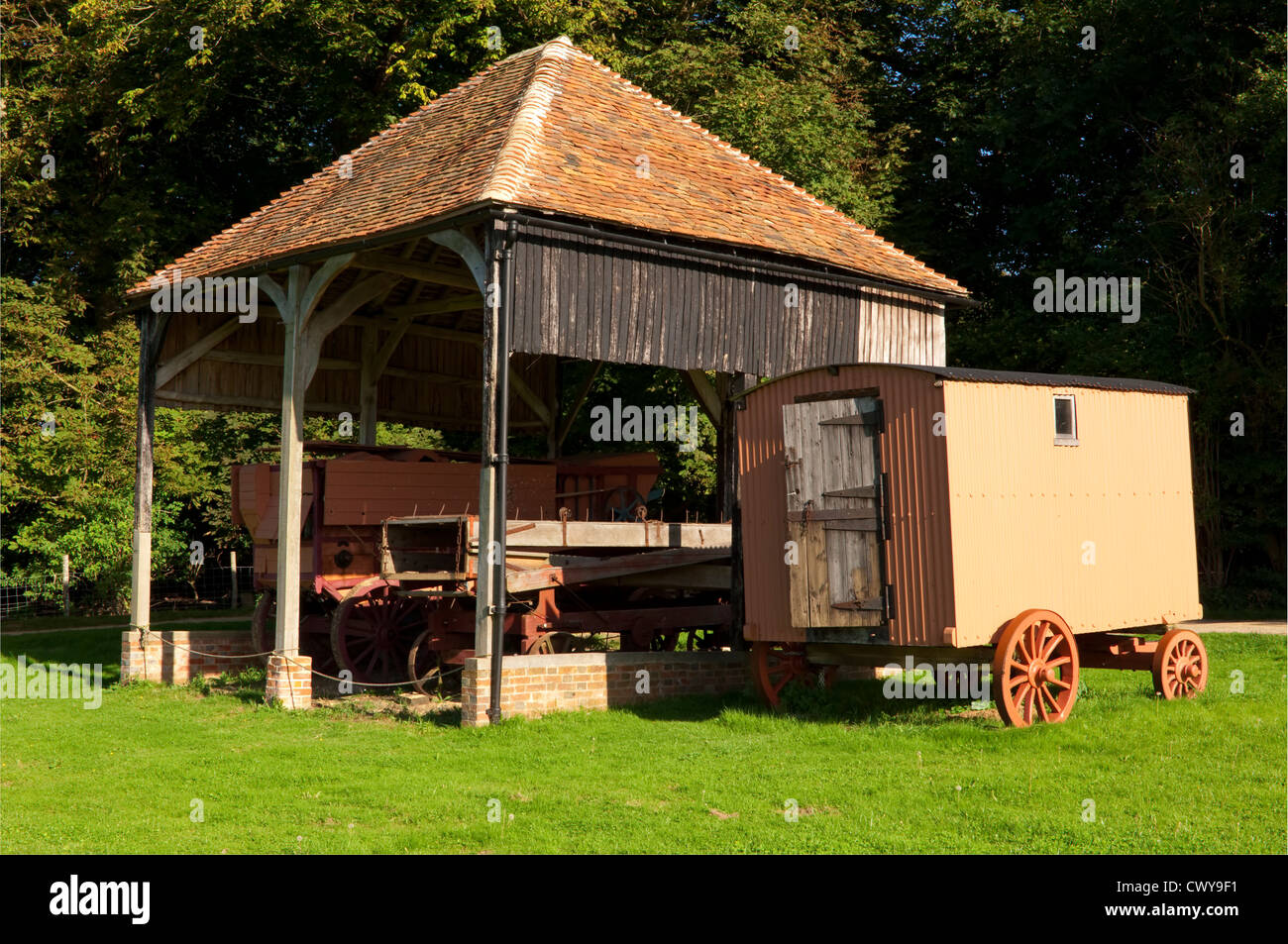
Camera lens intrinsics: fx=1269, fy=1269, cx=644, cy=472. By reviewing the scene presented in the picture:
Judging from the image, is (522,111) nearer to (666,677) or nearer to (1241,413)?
(666,677)

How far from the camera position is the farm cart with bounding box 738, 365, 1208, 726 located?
11.7 m

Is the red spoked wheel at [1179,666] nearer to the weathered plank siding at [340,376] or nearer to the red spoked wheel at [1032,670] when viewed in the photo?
the red spoked wheel at [1032,670]

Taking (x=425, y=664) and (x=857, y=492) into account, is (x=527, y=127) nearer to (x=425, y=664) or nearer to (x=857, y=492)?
(x=857, y=492)

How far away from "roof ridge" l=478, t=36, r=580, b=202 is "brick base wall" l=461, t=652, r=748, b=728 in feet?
16.1

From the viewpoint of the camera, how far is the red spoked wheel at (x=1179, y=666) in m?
13.2

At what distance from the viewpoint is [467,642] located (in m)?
16.3

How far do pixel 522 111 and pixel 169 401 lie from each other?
736cm

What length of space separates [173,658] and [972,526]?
11834 mm

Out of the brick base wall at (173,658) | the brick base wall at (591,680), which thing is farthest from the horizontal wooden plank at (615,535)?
the brick base wall at (173,658)

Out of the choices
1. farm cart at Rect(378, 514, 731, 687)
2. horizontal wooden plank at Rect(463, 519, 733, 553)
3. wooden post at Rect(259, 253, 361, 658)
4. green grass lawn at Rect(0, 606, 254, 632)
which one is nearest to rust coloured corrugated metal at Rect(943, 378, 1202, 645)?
horizontal wooden plank at Rect(463, 519, 733, 553)

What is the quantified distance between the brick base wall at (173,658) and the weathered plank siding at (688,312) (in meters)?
7.36

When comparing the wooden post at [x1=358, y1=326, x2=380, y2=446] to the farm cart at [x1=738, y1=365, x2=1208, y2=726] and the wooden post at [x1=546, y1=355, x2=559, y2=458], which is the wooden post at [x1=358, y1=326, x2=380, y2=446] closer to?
the wooden post at [x1=546, y1=355, x2=559, y2=458]

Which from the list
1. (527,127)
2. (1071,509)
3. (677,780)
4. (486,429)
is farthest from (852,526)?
(527,127)

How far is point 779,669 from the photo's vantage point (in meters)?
14.0
